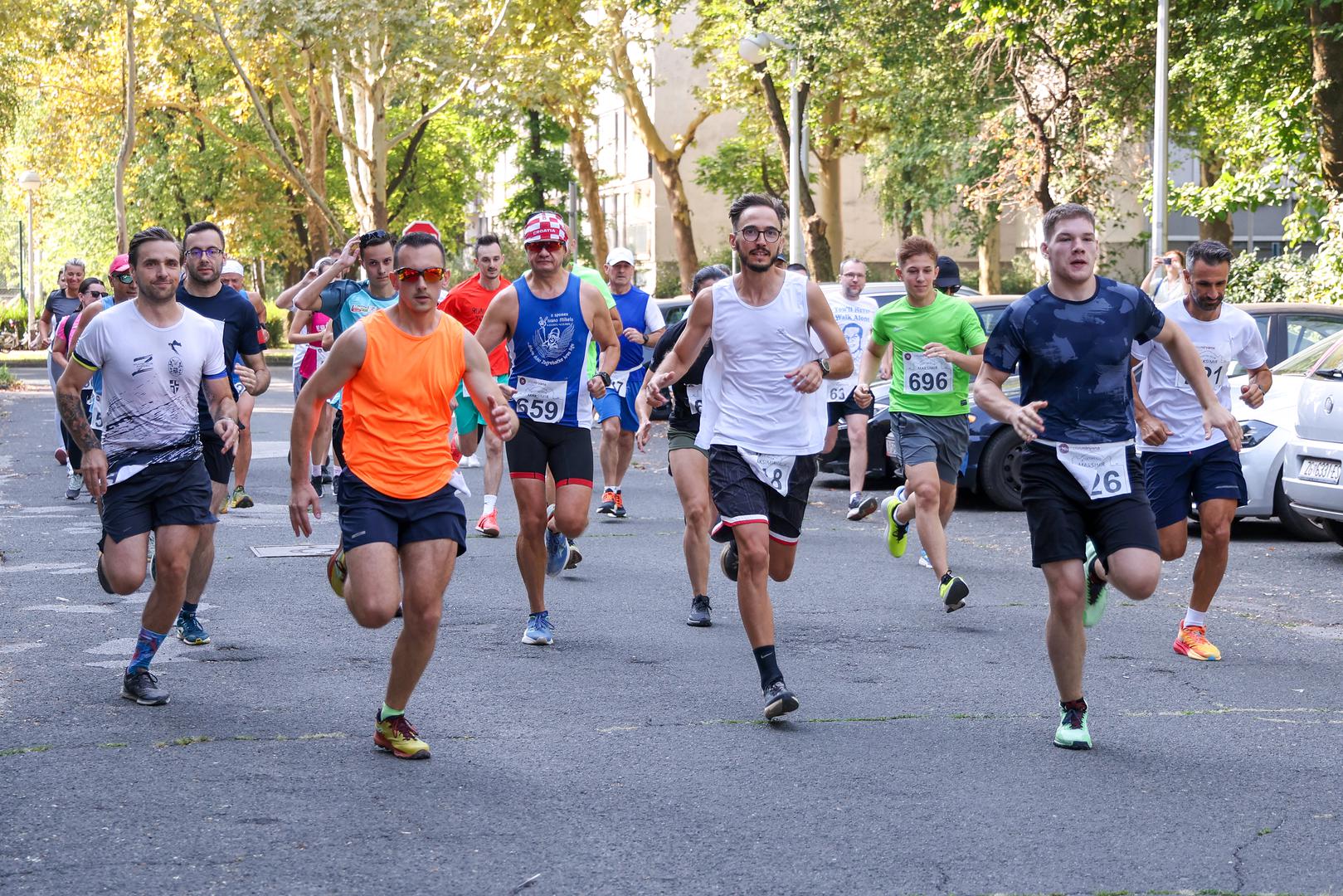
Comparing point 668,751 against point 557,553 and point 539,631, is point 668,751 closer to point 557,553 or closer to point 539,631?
point 539,631

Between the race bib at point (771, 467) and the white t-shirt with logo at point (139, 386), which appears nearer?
the race bib at point (771, 467)

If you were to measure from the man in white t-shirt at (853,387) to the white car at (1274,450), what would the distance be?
2.75 metres

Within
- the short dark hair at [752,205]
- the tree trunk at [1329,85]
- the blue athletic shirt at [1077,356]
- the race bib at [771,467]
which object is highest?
the tree trunk at [1329,85]

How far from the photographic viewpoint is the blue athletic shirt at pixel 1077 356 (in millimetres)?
6348

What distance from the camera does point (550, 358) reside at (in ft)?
27.8

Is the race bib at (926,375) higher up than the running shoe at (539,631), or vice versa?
the race bib at (926,375)

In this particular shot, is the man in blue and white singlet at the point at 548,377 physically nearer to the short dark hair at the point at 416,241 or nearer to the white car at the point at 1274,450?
the short dark hair at the point at 416,241

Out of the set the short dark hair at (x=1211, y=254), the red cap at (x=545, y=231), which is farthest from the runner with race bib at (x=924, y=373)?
the red cap at (x=545, y=231)

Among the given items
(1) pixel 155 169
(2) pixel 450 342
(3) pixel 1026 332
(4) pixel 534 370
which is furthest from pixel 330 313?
(1) pixel 155 169

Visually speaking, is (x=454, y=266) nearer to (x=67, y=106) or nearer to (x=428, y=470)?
(x=67, y=106)

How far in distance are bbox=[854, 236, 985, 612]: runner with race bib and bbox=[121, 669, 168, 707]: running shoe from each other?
4450 mm

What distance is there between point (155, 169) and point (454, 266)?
16004mm

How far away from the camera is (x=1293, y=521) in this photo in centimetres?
1245

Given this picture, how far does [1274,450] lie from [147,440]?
8.05 m
